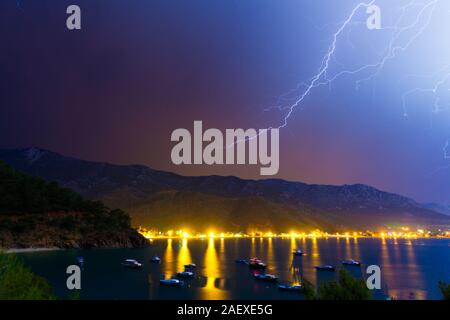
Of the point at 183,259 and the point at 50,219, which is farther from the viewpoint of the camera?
the point at 50,219

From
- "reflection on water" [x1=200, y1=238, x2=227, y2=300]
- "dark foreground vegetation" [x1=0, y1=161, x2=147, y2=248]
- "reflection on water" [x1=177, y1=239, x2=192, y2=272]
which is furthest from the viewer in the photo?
"dark foreground vegetation" [x1=0, y1=161, x2=147, y2=248]

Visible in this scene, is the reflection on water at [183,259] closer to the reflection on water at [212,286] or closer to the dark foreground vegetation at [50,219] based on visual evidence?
the reflection on water at [212,286]

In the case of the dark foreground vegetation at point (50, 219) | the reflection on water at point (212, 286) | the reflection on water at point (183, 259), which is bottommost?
the reflection on water at point (183, 259)

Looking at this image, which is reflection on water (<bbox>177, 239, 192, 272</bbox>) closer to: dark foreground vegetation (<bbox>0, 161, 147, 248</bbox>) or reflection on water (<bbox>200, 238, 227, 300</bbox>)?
reflection on water (<bbox>200, 238, 227, 300</bbox>)

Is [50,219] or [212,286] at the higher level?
[50,219]

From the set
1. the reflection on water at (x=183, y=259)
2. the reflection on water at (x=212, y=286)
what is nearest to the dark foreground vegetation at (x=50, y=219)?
the reflection on water at (x=183, y=259)

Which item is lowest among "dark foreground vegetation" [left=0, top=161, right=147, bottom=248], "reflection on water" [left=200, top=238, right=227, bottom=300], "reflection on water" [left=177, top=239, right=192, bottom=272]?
"reflection on water" [left=177, top=239, right=192, bottom=272]

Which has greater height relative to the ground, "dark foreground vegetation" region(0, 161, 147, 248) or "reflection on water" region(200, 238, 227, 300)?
"dark foreground vegetation" region(0, 161, 147, 248)

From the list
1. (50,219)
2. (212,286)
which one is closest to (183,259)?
(50,219)

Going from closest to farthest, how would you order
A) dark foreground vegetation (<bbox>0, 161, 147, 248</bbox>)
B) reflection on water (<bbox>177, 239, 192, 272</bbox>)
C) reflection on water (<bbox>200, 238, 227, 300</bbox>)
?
1. reflection on water (<bbox>200, 238, 227, 300</bbox>)
2. reflection on water (<bbox>177, 239, 192, 272</bbox>)
3. dark foreground vegetation (<bbox>0, 161, 147, 248</bbox>)

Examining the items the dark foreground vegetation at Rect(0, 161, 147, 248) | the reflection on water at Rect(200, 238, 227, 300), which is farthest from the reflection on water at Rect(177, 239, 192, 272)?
the dark foreground vegetation at Rect(0, 161, 147, 248)

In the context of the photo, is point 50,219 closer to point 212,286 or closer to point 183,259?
point 183,259
